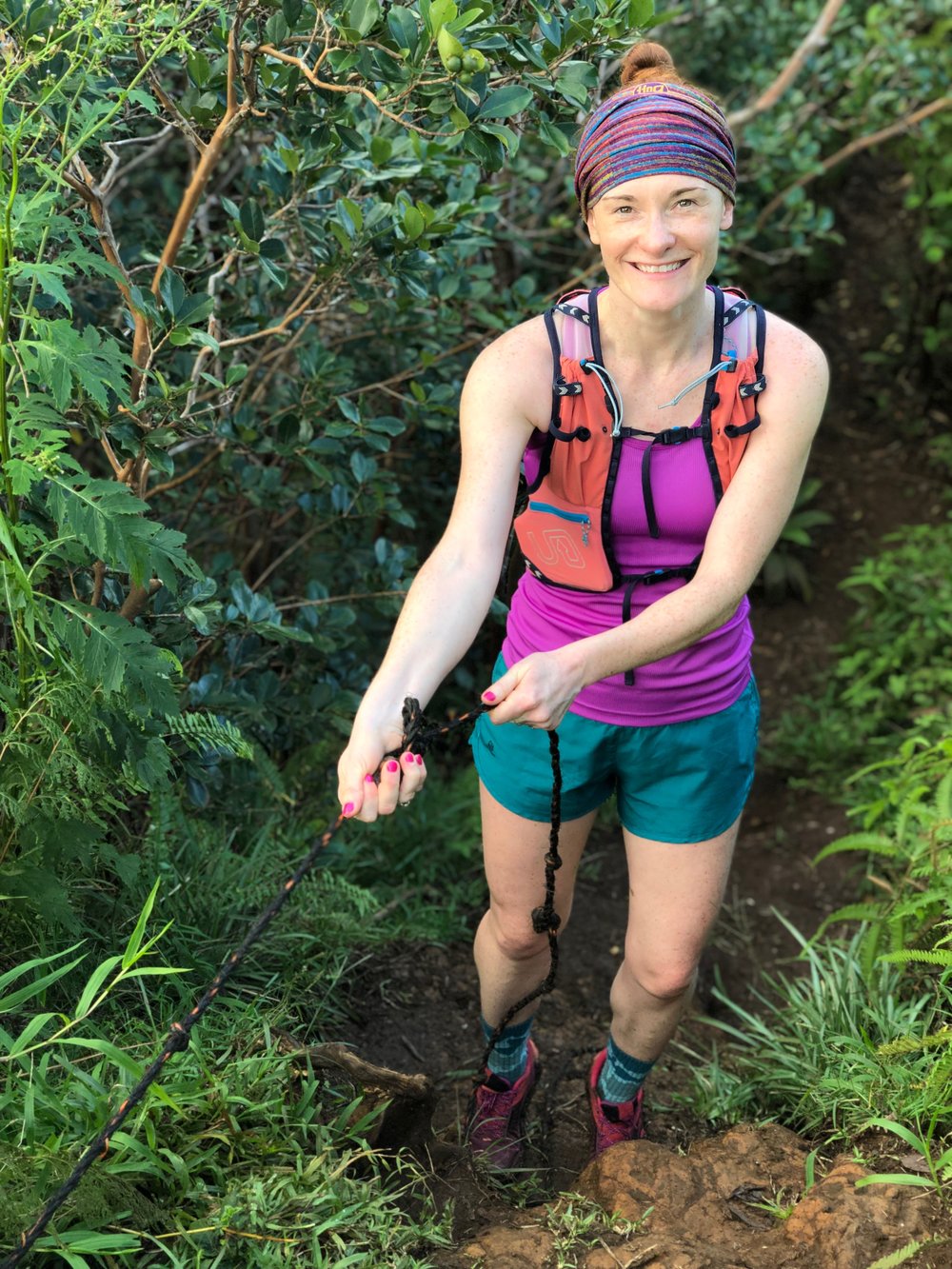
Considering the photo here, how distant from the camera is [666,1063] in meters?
3.71

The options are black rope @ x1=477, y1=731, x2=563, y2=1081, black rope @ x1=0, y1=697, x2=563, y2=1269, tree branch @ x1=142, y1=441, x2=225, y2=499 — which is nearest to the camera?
black rope @ x1=0, y1=697, x2=563, y2=1269

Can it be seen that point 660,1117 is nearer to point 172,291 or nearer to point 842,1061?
point 842,1061

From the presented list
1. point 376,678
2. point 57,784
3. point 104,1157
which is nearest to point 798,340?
point 376,678

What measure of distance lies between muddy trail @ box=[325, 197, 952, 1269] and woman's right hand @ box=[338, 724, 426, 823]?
0.96m

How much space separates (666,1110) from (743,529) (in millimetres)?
1728

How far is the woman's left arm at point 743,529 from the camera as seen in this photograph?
2330 mm

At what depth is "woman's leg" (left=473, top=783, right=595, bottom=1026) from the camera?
2855mm

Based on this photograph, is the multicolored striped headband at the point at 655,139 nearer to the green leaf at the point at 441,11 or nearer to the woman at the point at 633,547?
the woman at the point at 633,547

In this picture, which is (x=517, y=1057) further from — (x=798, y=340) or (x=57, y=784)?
(x=798, y=340)

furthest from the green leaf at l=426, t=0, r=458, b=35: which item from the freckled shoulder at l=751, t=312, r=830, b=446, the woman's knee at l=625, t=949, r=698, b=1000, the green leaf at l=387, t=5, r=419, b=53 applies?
the woman's knee at l=625, t=949, r=698, b=1000

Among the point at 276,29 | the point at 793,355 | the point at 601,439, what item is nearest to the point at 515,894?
the point at 601,439

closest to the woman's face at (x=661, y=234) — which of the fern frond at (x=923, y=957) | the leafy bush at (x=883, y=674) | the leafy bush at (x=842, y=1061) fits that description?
the fern frond at (x=923, y=957)

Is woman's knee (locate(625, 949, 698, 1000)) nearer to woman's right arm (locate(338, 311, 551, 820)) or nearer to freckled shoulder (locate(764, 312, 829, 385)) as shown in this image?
woman's right arm (locate(338, 311, 551, 820))

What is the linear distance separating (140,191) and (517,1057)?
3862 millimetres
